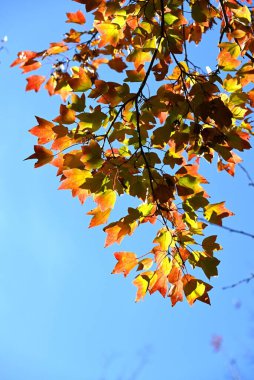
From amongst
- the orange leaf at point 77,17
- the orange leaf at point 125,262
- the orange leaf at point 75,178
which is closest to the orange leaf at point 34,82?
the orange leaf at point 77,17

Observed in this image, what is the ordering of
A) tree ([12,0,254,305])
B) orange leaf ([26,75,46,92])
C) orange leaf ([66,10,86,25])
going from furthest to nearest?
orange leaf ([26,75,46,92]) < orange leaf ([66,10,86,25]) < tree ([12,0,254,305])

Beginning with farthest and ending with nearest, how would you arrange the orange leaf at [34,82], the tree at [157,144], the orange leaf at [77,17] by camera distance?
the orange leaf at [34,82] → the orange leaf at [77,17] → the tree at [157,144]

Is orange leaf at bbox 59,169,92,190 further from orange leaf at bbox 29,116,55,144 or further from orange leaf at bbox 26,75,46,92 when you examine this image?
orange leaf at bbox 26,75,46,92

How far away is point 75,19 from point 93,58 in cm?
58

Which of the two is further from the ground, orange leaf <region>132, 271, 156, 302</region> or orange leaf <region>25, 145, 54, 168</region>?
orange leaf <region>25, 145, 54, 168</region>

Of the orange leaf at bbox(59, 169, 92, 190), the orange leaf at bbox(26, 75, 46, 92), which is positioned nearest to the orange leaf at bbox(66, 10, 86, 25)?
the orange leaf at bbox(26, 75, 46, 92)

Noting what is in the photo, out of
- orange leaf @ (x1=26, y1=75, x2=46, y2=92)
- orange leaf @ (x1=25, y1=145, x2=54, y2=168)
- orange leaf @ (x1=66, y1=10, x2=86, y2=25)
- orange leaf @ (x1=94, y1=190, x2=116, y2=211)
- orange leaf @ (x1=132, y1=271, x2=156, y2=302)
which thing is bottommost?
orange leaf @ (x1=132, y1=271, x2=156, y2=302)

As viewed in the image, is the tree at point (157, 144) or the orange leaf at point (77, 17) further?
the orange leaf at point (77, 17)

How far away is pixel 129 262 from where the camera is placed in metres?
1.51

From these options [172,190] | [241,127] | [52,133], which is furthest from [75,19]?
[172,190]

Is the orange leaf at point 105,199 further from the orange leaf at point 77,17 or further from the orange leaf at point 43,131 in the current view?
the orange leaf at point 77,17

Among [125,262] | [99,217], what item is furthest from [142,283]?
[99,217]

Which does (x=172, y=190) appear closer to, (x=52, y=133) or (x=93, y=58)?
(x=52, y=133)

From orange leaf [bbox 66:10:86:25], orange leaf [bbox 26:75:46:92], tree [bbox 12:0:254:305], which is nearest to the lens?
tree [bbox 12:0:254:305]
